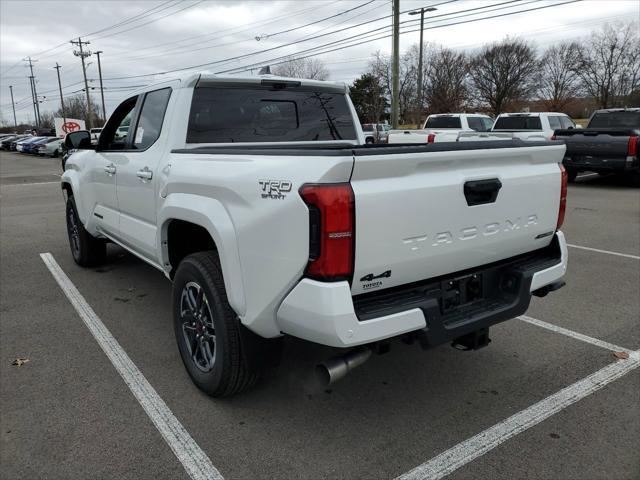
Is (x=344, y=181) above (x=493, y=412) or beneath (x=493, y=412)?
above

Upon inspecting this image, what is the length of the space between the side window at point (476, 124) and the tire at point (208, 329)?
1602 cm

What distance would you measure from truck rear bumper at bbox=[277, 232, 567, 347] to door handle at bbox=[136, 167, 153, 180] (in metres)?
1.84

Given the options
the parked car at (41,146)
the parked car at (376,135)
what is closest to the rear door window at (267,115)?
the parked car at (376,135)

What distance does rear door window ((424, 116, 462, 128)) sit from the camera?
17.7 meters

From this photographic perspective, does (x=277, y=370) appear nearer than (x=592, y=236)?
Yes

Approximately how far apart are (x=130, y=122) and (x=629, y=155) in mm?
11597

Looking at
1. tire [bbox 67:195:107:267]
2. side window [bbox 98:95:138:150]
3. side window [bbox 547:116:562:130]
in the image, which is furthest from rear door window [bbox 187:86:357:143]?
side window [bbox 547:116:562:130]

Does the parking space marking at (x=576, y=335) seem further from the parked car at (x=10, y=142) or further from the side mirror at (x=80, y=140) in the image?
the parked car at (x=10, y=142)

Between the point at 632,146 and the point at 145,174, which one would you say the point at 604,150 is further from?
the point at 145,174

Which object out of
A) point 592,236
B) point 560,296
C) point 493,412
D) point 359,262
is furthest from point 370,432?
point 592,236

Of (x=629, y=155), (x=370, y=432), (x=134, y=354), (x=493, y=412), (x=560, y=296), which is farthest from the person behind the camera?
(x=629, y=155)

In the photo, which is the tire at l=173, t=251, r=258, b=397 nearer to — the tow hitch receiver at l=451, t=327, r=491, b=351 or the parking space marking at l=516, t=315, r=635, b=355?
the tow hitch receiver at l=451, t=327, r=491, b=351

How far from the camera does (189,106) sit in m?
3.71

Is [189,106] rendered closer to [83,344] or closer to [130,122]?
[130,122]
